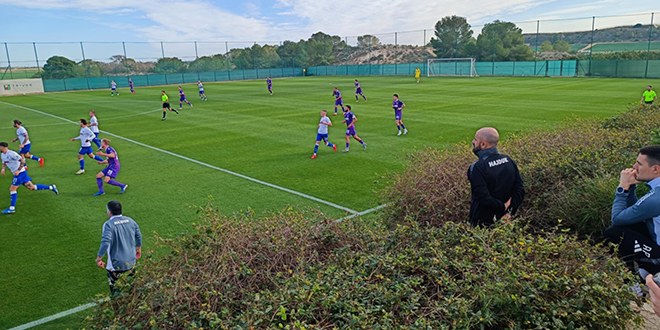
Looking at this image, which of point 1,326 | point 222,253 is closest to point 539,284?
point 222,253

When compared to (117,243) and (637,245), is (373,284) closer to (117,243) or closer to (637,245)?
(637,245)

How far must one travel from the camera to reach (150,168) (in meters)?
14.4

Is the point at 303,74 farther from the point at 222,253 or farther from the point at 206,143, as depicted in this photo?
the point at 222,253

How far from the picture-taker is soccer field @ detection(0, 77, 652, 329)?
7723 millimetres

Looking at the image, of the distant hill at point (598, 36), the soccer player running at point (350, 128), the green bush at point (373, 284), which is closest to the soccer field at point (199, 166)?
the soccer player running at point (350, 128)

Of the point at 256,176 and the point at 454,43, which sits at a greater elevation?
the point at 454,43

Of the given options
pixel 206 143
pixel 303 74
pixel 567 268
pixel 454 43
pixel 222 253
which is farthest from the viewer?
pixel 303 74

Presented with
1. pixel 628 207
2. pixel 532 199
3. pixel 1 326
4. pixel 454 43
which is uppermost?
pixel 454 43

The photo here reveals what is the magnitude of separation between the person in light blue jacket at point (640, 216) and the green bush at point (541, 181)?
90cm

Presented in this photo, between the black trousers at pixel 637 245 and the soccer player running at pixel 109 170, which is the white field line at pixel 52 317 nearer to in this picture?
the soccer player running at pixel 109 170

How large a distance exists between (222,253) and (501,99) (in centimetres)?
2781

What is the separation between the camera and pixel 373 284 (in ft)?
12.4

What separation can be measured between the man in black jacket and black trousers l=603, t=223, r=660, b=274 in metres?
1.21

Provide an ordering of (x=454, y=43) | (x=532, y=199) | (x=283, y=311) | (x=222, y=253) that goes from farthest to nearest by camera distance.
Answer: (x=454, y=43) → (x=532, y=199) → (x=222, y=253) → (x=283, y=311)
